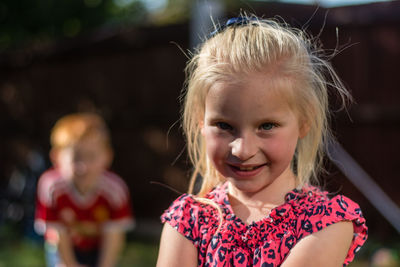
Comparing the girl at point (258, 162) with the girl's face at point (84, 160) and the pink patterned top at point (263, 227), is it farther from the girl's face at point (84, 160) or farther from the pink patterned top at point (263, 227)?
the girl's face at point (84, 160)

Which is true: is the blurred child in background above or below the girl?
below

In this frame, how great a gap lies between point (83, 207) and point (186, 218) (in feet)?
7.97

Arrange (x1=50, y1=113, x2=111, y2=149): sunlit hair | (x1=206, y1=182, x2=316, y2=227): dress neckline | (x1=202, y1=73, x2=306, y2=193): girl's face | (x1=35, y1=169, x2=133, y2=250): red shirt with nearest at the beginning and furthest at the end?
(x1=202, y1=73, x2=306, y2=193): girl's face, (x1=206, y1=182, x2=316, y2=227): dress neckline, (x1=50, y1=113, x2=111, y2=149): sunlit hair, (x1=35, y1=169, x2=133, y2=250): red shirt

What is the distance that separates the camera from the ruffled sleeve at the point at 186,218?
184cm

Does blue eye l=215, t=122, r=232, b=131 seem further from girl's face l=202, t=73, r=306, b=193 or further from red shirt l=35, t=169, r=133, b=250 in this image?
A: red shirt l=35, t=169, r=133, b=250

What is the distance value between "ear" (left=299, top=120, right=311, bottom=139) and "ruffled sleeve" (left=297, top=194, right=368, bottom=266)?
0.19 m

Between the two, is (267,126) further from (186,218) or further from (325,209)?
(186,218)

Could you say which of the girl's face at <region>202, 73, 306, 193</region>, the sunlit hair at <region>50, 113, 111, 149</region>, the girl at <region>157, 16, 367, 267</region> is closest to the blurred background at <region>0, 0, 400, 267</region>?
the sunlit hair at <region>50, 113, 111, 149</region>

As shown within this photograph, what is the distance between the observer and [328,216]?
1.73 metres

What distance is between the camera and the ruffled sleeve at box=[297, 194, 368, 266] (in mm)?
1720

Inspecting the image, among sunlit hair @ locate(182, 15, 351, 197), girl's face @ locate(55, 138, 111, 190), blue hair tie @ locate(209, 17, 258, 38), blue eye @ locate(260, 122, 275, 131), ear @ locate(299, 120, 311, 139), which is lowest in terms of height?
girl's face @ locate(55, 138, 111, 190)

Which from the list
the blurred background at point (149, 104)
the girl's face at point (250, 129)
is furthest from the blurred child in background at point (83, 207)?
the girl's face at point (250, 129)

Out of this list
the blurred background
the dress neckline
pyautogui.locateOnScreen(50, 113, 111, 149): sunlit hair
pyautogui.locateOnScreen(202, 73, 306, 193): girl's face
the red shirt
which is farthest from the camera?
the blurred background

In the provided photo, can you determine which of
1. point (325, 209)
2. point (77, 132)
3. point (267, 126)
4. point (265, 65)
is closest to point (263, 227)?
point (325, 209)
